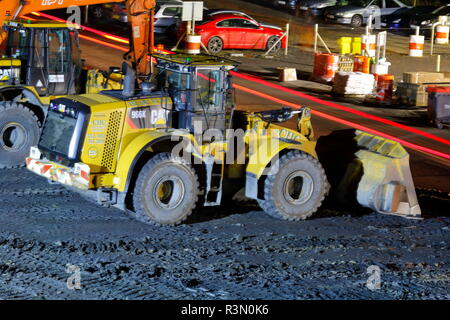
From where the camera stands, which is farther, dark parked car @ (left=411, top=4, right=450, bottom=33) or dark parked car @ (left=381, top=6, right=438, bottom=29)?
dark parked car @ (left=381, top=6, right=438, bottom=29)

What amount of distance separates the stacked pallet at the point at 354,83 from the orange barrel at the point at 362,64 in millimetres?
893

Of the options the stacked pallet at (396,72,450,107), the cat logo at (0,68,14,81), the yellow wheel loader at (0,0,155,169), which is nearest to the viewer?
the yellow wheel loader at (0,0,155,169)

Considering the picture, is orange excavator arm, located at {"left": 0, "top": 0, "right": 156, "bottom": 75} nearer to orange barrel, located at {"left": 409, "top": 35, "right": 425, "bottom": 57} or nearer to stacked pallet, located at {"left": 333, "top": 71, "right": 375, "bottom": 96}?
stacked pallet, located at {"left": 333, "top": 71, "right": 375, "bottom": 96}

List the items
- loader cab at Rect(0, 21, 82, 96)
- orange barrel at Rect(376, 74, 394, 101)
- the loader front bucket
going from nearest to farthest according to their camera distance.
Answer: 1. the loader front bucket
2. loader cab at Rect(0, 21, 82, 96)
3. orange barrel at Rect(376, 74, 394, 101)

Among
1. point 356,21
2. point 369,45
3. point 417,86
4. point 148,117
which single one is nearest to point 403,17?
point 356,21

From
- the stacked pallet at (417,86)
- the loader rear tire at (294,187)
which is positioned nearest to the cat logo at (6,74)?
the loader rear tire at (294,187)

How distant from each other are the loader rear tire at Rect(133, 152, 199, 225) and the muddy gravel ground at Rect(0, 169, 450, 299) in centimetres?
19

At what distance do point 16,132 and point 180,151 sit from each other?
4.60 meters

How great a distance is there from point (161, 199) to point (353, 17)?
27296 millimetres

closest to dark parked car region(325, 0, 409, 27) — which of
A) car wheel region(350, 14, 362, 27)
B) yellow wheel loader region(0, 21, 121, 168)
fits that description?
car wheel region(350, 14, 362, 27)

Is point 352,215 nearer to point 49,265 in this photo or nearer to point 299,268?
point 299,268

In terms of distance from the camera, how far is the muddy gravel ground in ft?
33.1

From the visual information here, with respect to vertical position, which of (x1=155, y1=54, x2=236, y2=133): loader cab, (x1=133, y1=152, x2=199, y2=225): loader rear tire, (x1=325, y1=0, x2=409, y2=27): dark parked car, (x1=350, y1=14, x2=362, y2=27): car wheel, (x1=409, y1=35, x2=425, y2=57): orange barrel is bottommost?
(x1=133, y1=152, x2=199, y2=225): loader rear tire

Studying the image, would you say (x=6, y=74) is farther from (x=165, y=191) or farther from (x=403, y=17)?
(x=403, y=17)
